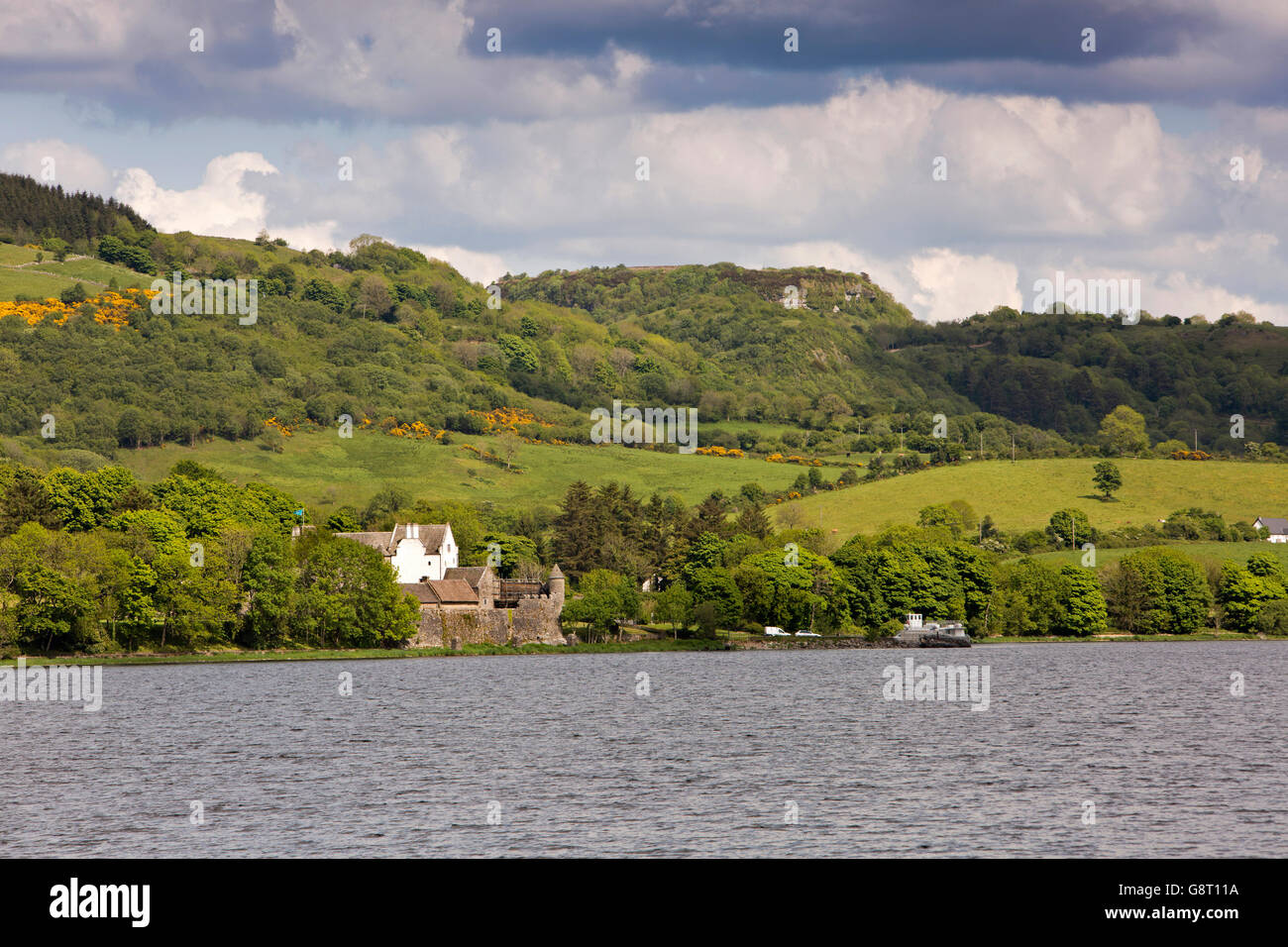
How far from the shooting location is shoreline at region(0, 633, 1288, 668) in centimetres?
9544

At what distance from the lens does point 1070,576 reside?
13850 cm

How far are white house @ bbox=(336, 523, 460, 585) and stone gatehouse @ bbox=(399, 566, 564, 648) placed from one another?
A: 104 inches

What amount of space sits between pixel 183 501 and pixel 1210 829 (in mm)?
107337

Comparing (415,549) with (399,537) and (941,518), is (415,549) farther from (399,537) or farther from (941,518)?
(941,518)

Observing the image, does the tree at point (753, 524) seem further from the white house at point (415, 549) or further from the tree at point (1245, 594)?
the tree at point (1245, 594)

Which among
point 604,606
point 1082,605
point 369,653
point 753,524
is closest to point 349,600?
point 369,653

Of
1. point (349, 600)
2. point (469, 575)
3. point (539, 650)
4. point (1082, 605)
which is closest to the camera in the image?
point (349, 600)

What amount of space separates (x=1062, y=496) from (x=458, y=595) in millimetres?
100795

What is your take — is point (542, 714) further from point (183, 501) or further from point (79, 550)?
point (183, 501)

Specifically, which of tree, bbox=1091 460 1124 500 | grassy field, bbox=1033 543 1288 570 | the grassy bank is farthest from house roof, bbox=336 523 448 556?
tree, bbox=1091 460 1124 500

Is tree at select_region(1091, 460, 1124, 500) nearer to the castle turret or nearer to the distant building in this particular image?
the distant building

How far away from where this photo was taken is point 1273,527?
564 ft

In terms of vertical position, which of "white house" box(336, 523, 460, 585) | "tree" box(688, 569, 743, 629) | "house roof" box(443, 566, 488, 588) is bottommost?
"tree" box(688, 569, 743, 629)
